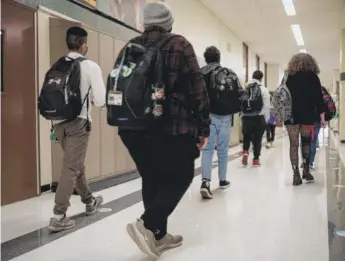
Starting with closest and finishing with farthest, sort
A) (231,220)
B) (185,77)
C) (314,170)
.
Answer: (185,77)
(231,220)
(314,170)

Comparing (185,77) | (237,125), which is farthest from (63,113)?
(237,125)

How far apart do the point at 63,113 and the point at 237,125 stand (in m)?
9.26

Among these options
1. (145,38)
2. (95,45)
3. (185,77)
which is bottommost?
(185,77)

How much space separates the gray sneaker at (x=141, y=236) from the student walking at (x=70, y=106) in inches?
34.1

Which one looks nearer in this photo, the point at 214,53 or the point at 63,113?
the point at 63,113

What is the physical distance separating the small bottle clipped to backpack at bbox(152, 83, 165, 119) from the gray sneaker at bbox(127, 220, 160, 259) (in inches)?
21.7

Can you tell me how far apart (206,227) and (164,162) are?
3.04 ft

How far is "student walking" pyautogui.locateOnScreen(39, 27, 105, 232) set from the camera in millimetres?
2760

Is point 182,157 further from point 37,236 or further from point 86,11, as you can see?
point 86,11

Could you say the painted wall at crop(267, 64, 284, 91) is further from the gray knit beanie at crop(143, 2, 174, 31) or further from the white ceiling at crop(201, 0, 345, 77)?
the gray knit beanie at crop(143, 2, 174, 31)

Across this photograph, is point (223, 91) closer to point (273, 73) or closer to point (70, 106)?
point (70, 106)

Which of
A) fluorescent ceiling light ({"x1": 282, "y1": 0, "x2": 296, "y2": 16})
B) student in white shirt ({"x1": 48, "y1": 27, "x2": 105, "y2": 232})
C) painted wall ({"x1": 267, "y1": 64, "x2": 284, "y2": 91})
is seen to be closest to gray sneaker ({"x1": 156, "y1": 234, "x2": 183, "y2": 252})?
student in white shirt ({"x1": 48, "y1": 27, "x2": 105, "y2": 232})

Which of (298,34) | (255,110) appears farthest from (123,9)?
(298,34)

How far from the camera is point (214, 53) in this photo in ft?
13.1
